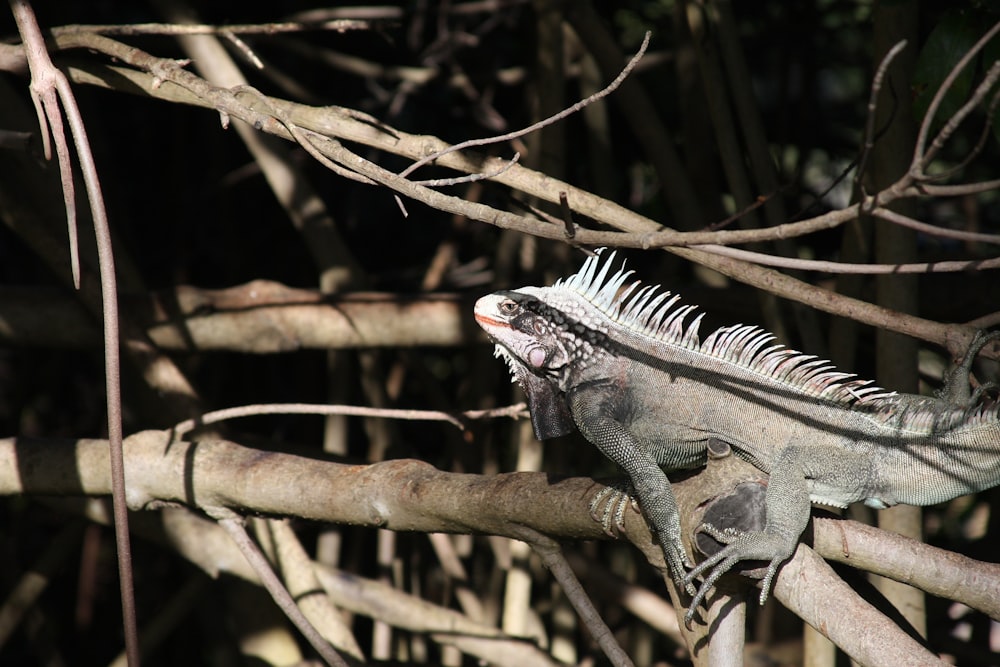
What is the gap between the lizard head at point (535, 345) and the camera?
8.37 feet

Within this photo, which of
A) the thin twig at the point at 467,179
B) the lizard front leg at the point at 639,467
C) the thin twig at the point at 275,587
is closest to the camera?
the thin twig at the point at 467,179

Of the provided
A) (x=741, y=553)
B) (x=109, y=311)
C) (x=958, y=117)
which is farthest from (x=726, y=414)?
(x=109, y=311)

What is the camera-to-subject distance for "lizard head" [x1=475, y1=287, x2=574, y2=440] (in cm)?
255

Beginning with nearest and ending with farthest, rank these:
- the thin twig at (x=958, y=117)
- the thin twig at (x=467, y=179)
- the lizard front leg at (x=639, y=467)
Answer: the thin twig at (x=958, y=117) < the thin twig at (x=467, y=179) < the lizard front leg at (x=639, y=467)

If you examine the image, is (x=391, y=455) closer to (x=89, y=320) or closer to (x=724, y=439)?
(x=89, y=320)

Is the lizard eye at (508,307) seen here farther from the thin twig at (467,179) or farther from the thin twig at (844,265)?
the thin twig at (844,265)

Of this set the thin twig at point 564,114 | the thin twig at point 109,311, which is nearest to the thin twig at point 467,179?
the thin twig at point 564,114

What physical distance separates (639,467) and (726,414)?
0.27 metres

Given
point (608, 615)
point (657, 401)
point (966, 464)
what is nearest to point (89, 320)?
point (657, 401)

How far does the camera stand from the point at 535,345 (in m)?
2.56

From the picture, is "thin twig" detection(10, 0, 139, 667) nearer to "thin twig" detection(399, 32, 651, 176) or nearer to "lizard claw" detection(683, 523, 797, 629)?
"thin twig" detection(399, 32, 651, 176)

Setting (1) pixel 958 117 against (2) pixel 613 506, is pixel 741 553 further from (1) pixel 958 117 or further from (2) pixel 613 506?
(1) pixel 958 117

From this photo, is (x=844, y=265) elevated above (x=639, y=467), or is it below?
above

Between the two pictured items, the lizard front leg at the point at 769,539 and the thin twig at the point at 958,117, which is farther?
the lizard front leg at the point at 769,539
